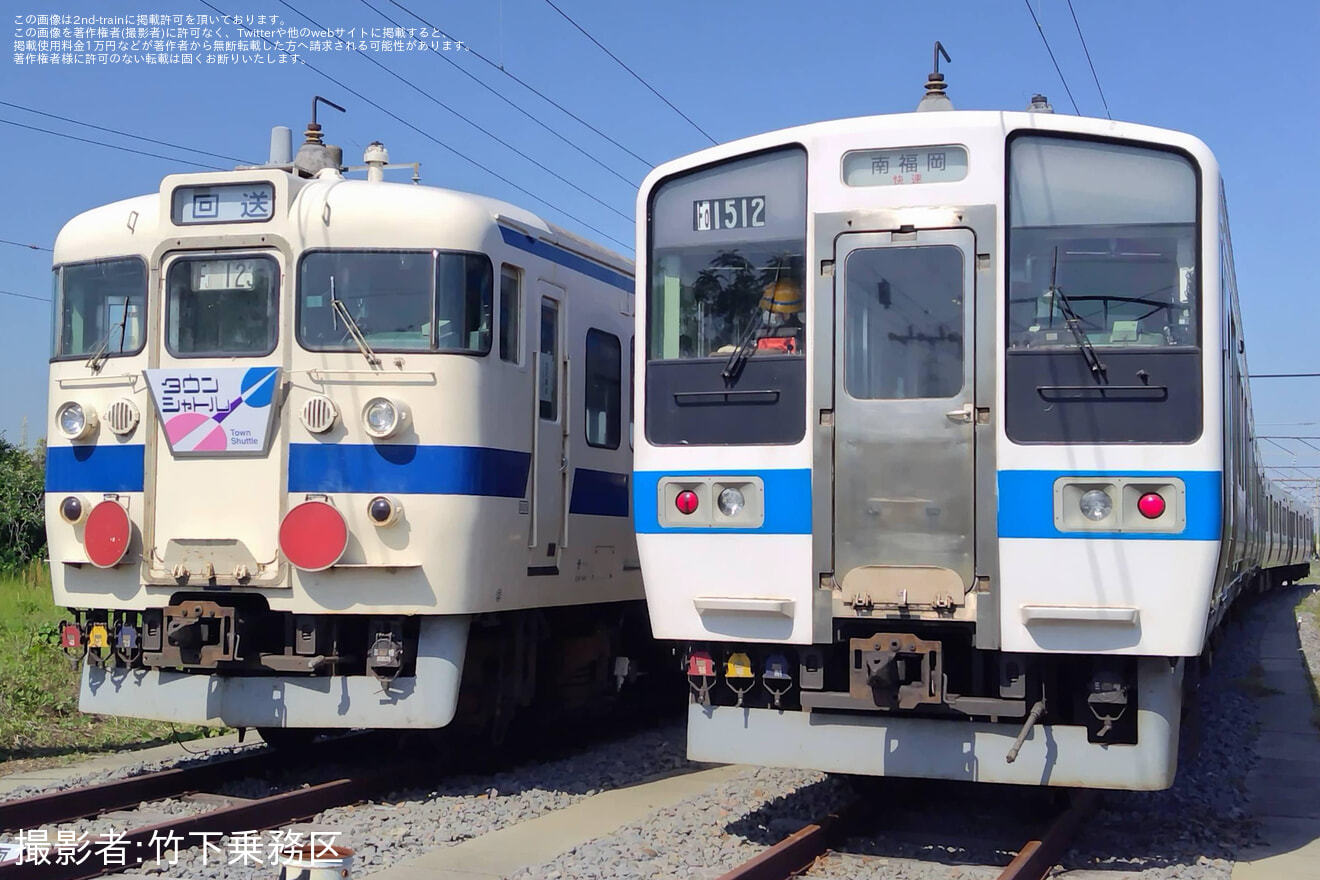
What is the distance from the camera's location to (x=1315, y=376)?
2752 cm

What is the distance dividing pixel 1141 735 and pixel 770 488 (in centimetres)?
195

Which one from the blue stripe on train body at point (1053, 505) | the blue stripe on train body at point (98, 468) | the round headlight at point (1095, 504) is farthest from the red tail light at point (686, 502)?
the blue stripe on train body at point (98, 468)

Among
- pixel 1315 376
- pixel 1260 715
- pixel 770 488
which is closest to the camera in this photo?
pixel 770 488

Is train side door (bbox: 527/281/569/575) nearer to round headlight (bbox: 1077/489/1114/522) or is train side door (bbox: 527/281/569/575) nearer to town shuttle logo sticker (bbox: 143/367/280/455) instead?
town shuttle logo sticker (bbox: 143/367/280/455)

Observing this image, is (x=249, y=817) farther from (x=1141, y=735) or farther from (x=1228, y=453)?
(x=1228, y=453)

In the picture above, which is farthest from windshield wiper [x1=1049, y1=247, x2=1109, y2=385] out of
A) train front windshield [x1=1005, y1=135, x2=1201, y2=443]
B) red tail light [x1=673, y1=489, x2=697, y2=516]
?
red tail light [x1=673, y1=489, x2=697, y2=516]

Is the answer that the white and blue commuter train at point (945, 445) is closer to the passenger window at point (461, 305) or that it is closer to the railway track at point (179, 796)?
the passenger window at point (461, 305)

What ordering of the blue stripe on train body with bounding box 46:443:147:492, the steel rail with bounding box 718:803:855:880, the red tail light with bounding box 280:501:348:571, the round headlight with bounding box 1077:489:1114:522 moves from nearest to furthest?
the steel rail with bounding box 718:803:855:880 < the round headlight with bounding box 1077:489:1114:522 < the red tail light with bounding box 280:501:348:571 < the blue stripe on train body with bounding box 46:443:147:492

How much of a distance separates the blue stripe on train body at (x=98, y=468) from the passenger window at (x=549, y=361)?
2.38 m

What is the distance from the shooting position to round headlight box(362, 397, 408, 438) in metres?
7.81

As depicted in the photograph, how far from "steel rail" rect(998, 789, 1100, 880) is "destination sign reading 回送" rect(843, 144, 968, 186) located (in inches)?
119

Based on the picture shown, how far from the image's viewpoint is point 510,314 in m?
8.51

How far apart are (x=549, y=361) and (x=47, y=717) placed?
4899mm

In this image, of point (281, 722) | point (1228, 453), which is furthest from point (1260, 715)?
point (281, 722)
